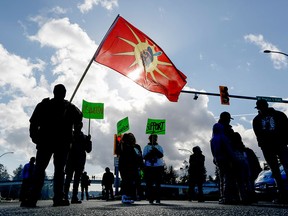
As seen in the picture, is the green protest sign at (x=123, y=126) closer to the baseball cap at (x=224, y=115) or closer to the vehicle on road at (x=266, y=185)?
the vehicle on road at (x=266, y=185)

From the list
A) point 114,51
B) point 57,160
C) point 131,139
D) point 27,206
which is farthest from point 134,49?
point 27,206

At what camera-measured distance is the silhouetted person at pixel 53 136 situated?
4.80 meters

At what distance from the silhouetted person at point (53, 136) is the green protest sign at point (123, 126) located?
11543mm

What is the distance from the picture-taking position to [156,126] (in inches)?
604

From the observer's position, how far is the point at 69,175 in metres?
7.31

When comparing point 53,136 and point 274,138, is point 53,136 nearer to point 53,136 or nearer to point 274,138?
point 53,136

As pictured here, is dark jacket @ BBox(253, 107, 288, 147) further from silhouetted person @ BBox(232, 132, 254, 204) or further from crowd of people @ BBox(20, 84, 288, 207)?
silhouetted person @ BBox(232, 132, 254, 204)

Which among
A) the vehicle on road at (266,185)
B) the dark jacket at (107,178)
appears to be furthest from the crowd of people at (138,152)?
the dark jacket at (107,178)

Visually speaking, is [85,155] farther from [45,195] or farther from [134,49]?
[45,195]

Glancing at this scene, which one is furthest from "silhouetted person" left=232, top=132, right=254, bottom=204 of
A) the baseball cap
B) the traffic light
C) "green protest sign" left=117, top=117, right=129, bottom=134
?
the traffic light

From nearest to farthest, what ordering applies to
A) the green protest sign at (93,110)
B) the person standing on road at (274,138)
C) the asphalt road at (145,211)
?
the asphalt road at (145,211) → the person standing on road at (274,138) → the green protest sign at (93,110)

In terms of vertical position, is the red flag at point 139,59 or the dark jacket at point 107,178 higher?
the red flag at point 139,59

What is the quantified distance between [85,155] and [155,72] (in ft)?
8.57

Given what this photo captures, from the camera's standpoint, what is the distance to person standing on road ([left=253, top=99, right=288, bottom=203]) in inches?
228
